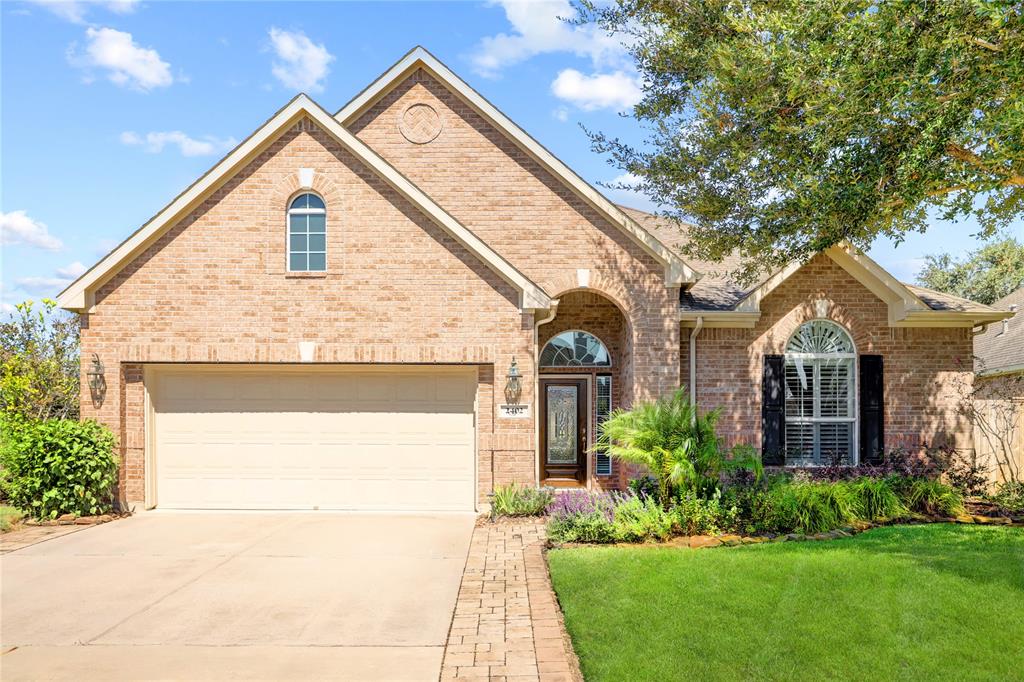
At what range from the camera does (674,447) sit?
32.9ft

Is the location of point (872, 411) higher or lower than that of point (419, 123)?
lower

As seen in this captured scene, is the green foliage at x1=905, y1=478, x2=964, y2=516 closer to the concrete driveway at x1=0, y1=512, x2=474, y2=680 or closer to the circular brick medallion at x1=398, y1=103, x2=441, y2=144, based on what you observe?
the concrete driveway at x1=0, y1=512, x2=474, y2=680

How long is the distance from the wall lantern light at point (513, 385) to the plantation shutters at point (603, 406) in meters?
3.75

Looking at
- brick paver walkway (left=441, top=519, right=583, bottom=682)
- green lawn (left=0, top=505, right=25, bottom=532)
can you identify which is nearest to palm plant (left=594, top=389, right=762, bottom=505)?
brick paver walkway (left=441, top=519, right=583, bottom=682)

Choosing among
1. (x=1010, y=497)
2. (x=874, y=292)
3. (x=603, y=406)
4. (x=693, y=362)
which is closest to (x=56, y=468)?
(x=603, y=406)

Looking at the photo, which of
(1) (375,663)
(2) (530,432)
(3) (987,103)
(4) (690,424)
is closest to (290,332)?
(2) (530,432)

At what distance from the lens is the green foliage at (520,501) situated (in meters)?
11.4

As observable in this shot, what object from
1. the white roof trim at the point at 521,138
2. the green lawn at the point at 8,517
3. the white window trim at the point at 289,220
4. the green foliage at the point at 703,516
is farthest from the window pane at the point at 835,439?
the green lawn at the point at 8,517

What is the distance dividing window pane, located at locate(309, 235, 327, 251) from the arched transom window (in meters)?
8.55

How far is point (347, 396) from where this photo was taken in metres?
12.3

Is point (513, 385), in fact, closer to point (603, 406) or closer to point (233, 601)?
point (603, 406)

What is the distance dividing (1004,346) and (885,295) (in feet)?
36.8

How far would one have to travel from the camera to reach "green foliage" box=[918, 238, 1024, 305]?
35.3m

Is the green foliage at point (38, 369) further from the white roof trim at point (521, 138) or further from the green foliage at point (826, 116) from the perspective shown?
the green foliage at point (826, 116)
